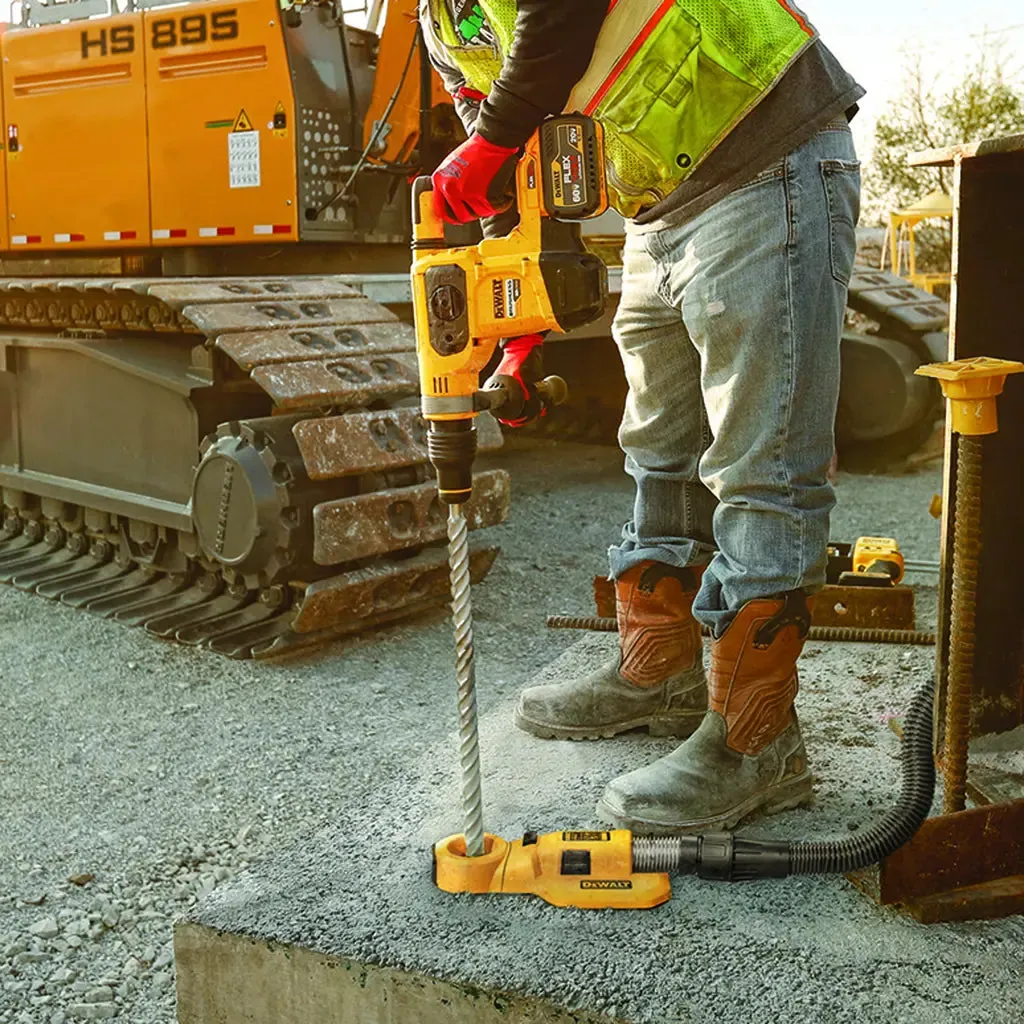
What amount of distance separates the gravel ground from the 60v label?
2.42 metres

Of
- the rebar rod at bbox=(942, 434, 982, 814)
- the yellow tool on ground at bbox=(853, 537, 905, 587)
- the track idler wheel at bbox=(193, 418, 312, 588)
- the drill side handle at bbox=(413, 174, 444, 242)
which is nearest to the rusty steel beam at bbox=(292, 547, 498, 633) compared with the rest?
the track idler wheel at bbox=(193, 418, 312, 588)

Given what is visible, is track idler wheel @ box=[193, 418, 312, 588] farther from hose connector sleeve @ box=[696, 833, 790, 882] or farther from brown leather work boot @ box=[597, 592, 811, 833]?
hose connector sleeve @ box=[696, 833, 790, 882]

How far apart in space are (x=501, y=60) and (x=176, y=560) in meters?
3.24

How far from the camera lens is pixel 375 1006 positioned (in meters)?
1.96

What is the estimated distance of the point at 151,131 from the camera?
→ 5.75 metres

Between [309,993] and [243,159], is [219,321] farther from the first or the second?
[309,993]

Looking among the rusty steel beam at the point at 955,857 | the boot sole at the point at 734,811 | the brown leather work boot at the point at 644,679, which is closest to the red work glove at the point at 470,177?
the brown leather work boot at the point at 644,679

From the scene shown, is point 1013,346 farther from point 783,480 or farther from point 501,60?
point 501,60

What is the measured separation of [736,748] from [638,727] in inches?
18.2

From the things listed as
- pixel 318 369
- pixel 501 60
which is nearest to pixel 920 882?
pixel 501 60

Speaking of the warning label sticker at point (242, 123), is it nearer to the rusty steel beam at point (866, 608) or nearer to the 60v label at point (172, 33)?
the 60v label at point (172, 33)

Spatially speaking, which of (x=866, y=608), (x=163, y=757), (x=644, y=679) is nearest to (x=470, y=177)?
(x=644, y=679)

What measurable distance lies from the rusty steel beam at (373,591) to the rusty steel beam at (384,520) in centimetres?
7

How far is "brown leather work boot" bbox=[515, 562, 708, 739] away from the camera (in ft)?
8.56
